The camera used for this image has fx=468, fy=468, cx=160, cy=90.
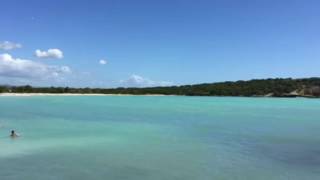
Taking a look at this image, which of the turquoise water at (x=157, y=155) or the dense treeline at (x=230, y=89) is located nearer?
the turquoise water at (x=157, y=155)

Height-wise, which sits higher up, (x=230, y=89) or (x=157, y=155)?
(x=230, y=89)

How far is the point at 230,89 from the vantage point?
522 ft

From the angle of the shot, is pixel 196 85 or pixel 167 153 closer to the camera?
pixel 167 153

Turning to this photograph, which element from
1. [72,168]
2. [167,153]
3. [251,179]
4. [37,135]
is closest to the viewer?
[251,179]

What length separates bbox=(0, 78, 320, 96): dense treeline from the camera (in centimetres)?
13850

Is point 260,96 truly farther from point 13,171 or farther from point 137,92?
point 13,171

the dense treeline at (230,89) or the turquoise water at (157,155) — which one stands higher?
the dense treeline at (230,89)

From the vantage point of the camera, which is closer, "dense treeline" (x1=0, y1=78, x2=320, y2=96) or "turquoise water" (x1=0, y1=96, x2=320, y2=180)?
"turquoise water" (x1=0, y1=96, x2=320, y2=180)

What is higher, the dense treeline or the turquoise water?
the dense treeline

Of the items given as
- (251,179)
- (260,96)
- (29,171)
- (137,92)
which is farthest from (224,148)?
(137,92)

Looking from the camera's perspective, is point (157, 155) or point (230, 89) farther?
point (230, 89)

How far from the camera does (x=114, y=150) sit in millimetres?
19828

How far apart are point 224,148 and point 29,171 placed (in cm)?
949

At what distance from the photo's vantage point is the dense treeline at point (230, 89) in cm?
13850
